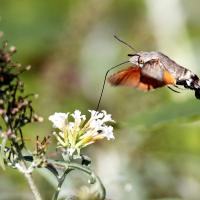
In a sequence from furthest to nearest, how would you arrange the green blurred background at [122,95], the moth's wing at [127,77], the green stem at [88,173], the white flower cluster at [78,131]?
the green blurred background at [122,95] < the moth's wing at [127,77] < the white flower cluster at [78,131] < the green stem at [88,173]

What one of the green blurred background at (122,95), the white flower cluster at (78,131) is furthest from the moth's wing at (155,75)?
the white flower cluster at (78,131)

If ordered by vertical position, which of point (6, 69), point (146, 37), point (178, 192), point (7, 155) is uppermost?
point (146, 37)

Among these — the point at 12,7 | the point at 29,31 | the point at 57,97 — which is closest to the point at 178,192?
the point at 57,97

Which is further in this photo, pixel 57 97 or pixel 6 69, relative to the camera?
pixel 57 97

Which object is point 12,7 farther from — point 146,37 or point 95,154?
point 95,154

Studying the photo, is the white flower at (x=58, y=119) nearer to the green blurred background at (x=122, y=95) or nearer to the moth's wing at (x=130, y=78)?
the green blurred background at (x=122, y=95)

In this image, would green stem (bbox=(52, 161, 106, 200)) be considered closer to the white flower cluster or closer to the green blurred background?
the white flower cluster
